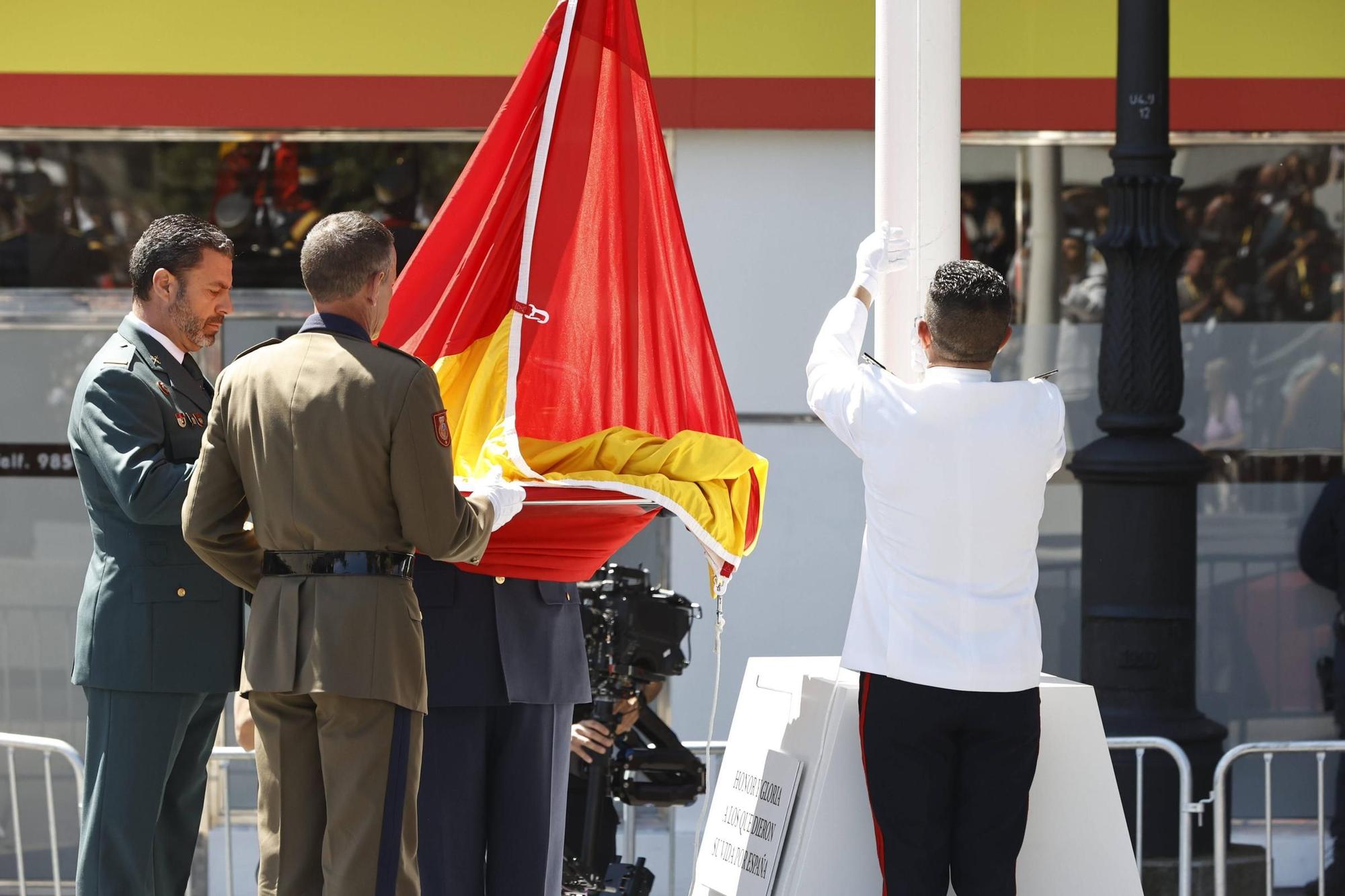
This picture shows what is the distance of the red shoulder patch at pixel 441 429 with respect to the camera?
10.0 ft

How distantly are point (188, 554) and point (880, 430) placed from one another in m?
1.58

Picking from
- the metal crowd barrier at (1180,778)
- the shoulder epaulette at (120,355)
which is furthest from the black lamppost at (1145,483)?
the shoulder epaulette at (120,355)

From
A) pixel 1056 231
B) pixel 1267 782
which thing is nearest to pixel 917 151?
pixel 1267 782

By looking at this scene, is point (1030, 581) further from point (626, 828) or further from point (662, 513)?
point (626, 828)

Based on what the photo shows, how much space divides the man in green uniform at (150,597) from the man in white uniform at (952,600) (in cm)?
146

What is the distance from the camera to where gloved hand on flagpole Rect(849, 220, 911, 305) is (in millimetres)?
3467

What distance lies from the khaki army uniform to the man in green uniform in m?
0.44

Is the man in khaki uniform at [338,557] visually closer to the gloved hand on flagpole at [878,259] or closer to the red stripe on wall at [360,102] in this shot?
the gloved hand on flagpole at [878,259]

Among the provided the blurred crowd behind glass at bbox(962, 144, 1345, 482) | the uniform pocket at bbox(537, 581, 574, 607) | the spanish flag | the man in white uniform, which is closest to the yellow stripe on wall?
the blurred crowd behind glass at bbox(962, 144, 1345, 482)

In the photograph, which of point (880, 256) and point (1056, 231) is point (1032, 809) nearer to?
→ point (880, 256)

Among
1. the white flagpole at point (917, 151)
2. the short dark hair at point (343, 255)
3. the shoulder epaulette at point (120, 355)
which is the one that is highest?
the white flagpole at point (917, 151)

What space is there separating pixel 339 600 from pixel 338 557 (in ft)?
0.27

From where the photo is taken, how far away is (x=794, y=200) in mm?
6645

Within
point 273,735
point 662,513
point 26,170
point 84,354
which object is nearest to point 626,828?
point 662,513
